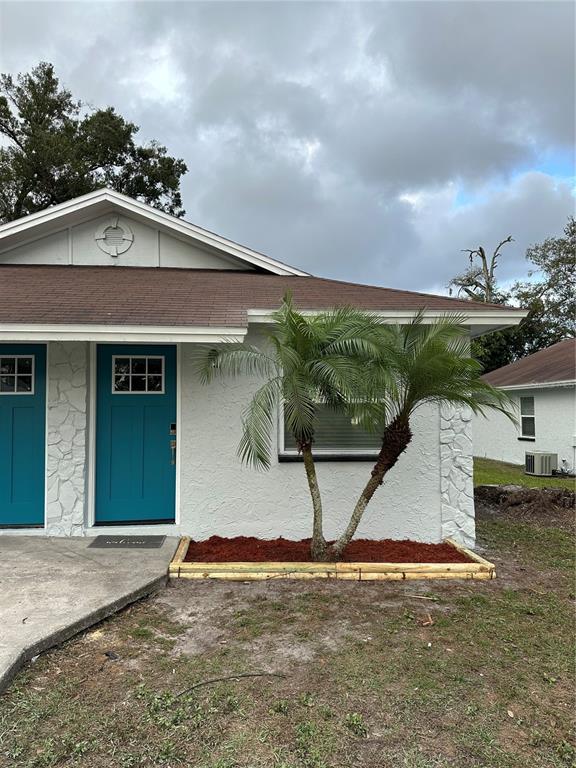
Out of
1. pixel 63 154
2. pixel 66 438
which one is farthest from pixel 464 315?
pixel 63 154

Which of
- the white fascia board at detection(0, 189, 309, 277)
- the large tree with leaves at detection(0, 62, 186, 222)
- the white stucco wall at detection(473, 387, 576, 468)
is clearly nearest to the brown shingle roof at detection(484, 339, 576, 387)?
the white stucco wall at detection(473, 387, 576, 468)

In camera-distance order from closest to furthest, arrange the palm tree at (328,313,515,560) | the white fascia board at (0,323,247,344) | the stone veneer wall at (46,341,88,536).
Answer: the palm tree at (328,313,515,560) → the white fascia board at (0,323,247,344) → the stone veneer wall at (46,341,88,536)

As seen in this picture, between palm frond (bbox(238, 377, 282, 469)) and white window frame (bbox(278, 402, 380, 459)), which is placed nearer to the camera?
palm frond (bbox(238, 377, 282, 469))

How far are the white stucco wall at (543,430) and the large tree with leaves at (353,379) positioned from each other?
331 inches

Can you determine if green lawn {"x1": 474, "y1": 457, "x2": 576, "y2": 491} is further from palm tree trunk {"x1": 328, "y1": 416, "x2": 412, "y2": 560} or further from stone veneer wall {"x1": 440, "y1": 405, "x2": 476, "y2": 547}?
palm tree trunk {"x1": 328, "y1": 416, "x2": 412, "y2": 560}

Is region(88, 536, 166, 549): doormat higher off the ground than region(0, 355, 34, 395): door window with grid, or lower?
lower

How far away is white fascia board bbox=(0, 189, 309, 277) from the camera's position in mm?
7566

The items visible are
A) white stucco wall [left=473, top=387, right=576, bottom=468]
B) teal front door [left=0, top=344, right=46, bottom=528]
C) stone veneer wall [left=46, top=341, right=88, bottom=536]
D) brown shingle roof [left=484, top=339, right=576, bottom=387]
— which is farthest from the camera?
brown shingle roof [left=484, top=339, right=576, bottom=387]

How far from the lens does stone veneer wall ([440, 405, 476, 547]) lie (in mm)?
6000

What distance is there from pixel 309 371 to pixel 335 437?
5.56ft

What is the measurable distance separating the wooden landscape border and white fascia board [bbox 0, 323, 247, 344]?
230 cm

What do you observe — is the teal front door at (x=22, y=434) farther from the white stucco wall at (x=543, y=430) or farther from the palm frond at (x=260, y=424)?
the white stucco wall at (x=543, y=430)

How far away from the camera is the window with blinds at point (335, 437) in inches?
239

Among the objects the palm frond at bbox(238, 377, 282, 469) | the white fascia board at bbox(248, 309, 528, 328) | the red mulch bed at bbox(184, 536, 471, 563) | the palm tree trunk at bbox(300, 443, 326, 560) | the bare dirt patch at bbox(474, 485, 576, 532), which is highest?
the white fascia board at bbox(248, 309, 528, 328)
